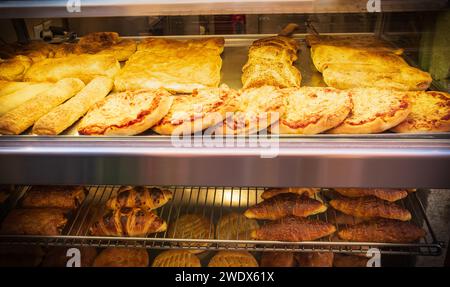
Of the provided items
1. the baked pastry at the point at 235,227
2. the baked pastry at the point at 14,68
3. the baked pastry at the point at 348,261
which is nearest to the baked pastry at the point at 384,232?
the baked pastry at the point at 348,261

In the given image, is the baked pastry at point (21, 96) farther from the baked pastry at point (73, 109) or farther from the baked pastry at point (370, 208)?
the baked pastry at point (370, 208)

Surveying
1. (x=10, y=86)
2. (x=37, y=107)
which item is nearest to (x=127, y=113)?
(x=37, y=107)

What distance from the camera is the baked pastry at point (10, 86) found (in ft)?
7.79

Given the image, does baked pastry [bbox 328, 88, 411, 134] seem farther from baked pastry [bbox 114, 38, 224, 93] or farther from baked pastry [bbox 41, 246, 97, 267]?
baked pastry [bbox 41, 246, 97, 267]

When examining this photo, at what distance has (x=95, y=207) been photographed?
2.73 m

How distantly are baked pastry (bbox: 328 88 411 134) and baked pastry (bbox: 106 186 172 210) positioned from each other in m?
1.11

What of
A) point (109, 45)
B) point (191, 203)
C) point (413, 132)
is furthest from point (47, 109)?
point (413, 132)

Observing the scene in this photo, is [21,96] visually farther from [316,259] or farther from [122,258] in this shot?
[316,259]

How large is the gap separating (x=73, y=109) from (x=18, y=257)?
112cm

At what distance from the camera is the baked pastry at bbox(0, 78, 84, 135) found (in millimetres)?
1990

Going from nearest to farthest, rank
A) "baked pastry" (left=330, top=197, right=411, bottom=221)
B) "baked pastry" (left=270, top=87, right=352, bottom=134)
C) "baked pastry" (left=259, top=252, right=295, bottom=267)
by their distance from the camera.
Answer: "baked pastry" (left=270, top=87, right=352, bottom=134) → "baked pastry" (left=330, top=197, right=411, bottom=221) → "baked pastry" (left=259, top=252, right=295, bottom=267)

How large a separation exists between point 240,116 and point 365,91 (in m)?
0.73

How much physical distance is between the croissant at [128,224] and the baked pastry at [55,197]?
29cm

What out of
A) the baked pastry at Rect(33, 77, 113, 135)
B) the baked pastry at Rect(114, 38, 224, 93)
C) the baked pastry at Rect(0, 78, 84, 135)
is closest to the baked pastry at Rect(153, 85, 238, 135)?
the baked pastry at Rect(114, 38, 224, 93)
